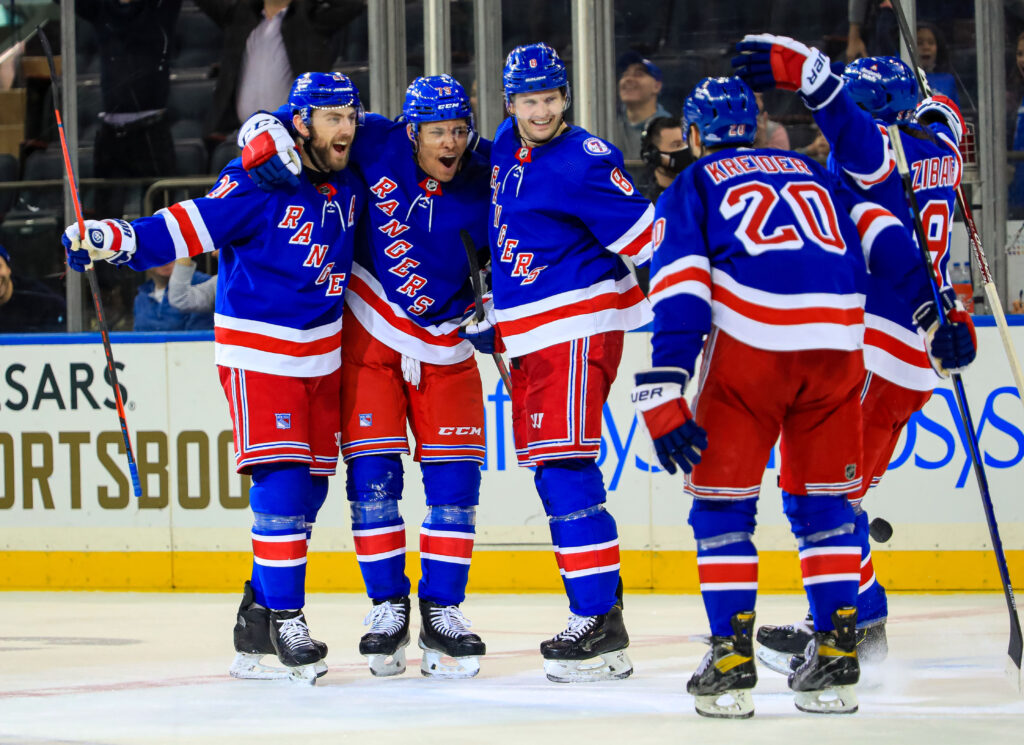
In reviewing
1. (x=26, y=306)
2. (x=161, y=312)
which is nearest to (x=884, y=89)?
(x=161, y=312)

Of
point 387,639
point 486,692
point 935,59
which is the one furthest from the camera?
point 935,59

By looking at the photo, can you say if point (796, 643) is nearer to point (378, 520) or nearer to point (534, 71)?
point (378, 520)

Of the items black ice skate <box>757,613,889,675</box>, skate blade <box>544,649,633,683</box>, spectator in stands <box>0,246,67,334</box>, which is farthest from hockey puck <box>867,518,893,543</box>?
spectator in stands <box>0,246,67,334</box>

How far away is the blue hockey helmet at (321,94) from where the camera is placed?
3793 mm

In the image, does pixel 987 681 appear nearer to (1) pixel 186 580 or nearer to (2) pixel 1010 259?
(2) pixel 1010 259

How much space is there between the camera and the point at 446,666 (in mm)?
3725

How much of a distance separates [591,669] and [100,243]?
156cm

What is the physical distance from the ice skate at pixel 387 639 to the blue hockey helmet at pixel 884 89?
1678 mm

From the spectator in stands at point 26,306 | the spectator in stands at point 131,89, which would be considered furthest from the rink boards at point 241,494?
the spectator in stands at point 131,89

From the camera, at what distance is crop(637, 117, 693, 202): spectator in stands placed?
6062 mm

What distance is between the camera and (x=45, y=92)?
23.4 ft

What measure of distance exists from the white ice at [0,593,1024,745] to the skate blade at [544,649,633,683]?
5 centimetres

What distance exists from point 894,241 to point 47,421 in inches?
144

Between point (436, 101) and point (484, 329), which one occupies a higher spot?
point (436, 101)
